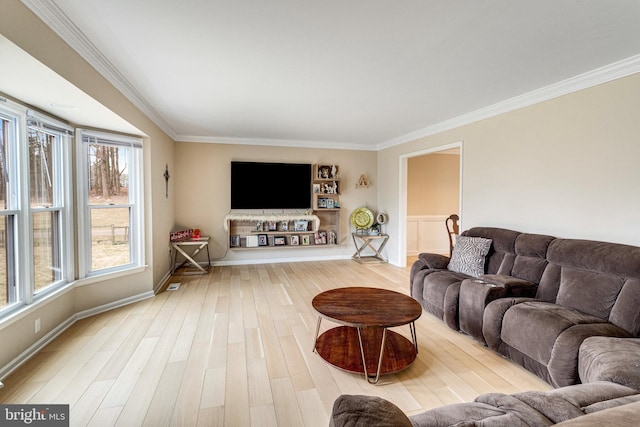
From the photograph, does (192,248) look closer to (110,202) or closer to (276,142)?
(110,202)

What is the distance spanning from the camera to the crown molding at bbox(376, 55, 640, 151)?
2512 mm

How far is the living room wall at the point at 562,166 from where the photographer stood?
2561 mm

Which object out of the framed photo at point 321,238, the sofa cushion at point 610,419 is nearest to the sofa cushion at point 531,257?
the sofa cushion at point 610,419

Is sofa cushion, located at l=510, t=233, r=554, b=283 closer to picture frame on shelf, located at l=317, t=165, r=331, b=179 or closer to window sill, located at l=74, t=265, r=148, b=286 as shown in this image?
picture frame on shelf, located at l=317, t=165, r=331, b=179

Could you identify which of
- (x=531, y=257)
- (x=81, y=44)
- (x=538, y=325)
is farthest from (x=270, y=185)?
(x=538, y=325)

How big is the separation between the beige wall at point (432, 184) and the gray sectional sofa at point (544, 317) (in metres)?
3.32

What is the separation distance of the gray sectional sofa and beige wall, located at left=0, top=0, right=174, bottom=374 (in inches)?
100

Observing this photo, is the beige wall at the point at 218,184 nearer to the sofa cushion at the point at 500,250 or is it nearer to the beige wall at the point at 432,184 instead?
the beige wall at the point at 432,184

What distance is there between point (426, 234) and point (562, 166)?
4097 millimetres

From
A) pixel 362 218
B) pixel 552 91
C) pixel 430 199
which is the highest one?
pixel 552 91

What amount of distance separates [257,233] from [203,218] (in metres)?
1.06

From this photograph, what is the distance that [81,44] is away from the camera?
2.22 meters

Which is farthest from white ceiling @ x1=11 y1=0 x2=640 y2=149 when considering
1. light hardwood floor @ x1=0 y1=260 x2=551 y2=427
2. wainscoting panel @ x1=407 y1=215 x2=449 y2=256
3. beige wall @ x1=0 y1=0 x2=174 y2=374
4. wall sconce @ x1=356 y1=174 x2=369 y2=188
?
wainscoting panel @ x1=407 y1=215 x2=449 y2=256

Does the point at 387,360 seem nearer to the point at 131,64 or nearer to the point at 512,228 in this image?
the point at 512,228
